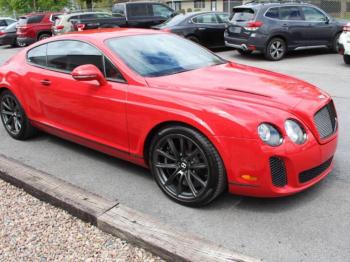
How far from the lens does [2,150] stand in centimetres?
526

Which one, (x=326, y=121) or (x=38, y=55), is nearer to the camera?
(x=326, y=121)

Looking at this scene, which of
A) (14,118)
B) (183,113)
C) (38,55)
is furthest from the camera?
(14,118)

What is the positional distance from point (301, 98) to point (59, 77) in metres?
2.54

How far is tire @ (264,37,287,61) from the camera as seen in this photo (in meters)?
11.8

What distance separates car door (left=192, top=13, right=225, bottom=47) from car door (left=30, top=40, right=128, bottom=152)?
9.65 meters

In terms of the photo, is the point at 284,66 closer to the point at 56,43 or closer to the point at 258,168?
the point at 56,43

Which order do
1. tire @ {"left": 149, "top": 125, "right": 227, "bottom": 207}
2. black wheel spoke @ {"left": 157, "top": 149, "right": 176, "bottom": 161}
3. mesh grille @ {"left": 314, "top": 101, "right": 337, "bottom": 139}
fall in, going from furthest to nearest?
black wheel spoke @ {"left": 157, "top": 149, "right": 176, "bottom": 161} → mesh grille @ {"left": 314, "top": 101, "right": 337, "bottom": 139} → tire @ {"left": 149, "top": 125, "right": 227, "bottom": 207}

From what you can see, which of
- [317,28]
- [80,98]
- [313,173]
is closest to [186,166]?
[313,173]

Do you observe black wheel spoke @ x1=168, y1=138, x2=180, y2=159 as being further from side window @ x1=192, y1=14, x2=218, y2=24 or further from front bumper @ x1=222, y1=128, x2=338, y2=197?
side window @ x1=192, y1=14, x2=218, y2=24

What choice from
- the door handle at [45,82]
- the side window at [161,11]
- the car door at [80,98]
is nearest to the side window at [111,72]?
the car door at [80,98]

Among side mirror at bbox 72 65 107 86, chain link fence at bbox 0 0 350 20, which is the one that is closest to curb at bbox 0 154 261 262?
side mirror at bbox 72 65 107 86

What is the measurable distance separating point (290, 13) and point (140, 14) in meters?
8.28

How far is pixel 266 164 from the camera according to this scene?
3129mm

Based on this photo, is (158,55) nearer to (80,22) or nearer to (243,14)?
(243,14)
